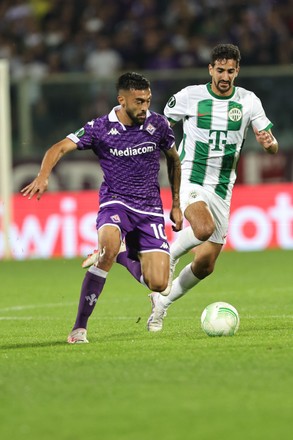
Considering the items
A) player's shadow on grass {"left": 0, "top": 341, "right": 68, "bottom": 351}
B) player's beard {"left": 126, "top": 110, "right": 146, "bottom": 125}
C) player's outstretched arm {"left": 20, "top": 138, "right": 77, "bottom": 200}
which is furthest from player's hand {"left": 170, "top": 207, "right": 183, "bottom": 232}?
player's shadow on grass {"left": 0, "top": 341, "right": 68, "bottom": 351}

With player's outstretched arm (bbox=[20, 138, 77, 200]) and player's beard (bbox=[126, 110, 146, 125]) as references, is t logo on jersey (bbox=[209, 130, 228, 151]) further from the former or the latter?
player's outstretched arm (bbox=[20, 138, 77, 200])

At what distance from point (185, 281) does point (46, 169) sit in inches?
71.9

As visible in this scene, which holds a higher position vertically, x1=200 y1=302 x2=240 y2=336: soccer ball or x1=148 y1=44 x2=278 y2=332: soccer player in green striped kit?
x1=148 y1=44 x2=278 y2=332: soccer player in green striped kit

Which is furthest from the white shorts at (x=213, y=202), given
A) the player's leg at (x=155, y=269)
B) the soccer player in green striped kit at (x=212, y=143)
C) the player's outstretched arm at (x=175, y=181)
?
the player's leg at (x=155, y=269)

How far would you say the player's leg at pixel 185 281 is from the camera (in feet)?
27.6

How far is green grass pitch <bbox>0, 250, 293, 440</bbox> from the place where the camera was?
184 inches

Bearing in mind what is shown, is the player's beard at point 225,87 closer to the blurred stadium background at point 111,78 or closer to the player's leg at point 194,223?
the player's leg at point 194,223

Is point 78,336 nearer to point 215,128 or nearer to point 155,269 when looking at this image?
point 155,269

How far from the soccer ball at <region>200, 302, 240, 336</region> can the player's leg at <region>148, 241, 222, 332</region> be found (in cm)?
71

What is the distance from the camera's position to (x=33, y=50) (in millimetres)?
18938

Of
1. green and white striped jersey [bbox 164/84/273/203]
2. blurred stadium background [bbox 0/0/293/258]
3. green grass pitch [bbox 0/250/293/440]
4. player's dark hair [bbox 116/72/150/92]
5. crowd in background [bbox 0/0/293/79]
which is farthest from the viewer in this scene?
crowd in background [bbox 0/0/293/79]

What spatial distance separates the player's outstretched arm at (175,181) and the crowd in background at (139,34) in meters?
10.1

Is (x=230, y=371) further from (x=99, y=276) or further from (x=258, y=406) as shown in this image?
(x=99, y=276)

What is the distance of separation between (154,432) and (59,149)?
3.31 metres
